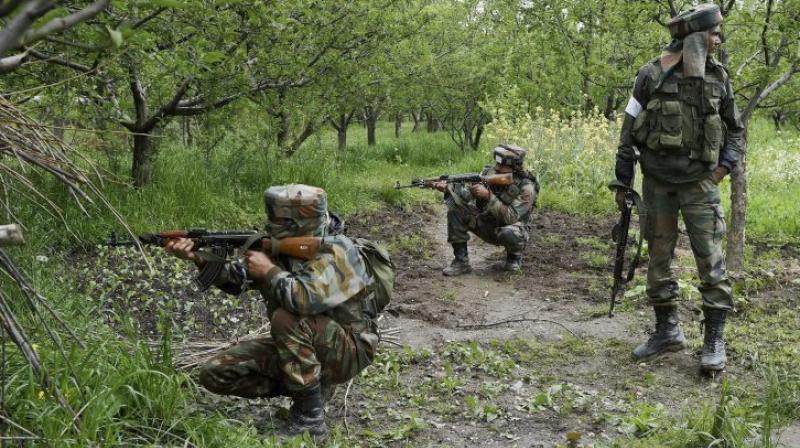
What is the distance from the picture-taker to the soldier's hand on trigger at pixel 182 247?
3.82m

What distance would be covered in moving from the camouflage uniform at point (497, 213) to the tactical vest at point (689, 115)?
2.47 m

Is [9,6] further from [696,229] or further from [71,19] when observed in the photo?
[696,229]

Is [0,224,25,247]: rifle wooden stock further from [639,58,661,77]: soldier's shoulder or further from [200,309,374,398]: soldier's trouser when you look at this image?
[639,58,661,77]: soldier's shoulder

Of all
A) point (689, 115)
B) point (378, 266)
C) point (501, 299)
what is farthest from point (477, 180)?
point (378, 266)

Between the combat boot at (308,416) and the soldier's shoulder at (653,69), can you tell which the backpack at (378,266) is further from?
the soldier's shoulder at (653,69)

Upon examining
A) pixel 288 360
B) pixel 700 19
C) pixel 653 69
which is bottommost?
pixel 288 360

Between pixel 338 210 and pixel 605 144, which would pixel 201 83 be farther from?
pixel 605 144

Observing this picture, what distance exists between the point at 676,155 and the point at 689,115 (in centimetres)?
25

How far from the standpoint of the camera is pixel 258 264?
12.2 ft

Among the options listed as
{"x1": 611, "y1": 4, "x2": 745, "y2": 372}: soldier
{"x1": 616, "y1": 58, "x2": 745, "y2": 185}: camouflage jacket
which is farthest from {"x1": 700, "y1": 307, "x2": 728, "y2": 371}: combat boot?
{"x1": 616, "y1": 58, "x2": 745, "y2": 185}: camouflage jacket

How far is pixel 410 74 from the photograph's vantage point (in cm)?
1109

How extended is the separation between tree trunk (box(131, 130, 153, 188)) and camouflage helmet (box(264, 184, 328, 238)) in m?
3.89

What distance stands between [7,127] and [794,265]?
22.4ft

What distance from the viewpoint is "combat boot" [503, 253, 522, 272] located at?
7.23 m
